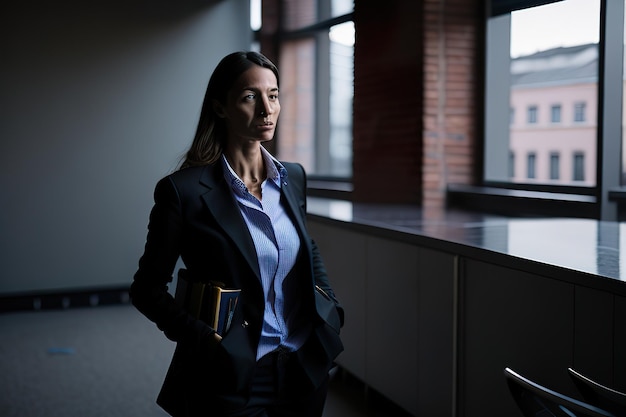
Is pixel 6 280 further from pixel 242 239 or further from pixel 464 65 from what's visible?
pixel 242 239

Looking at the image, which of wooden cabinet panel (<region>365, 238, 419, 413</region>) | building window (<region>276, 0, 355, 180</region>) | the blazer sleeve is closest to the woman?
the blazer sleeve

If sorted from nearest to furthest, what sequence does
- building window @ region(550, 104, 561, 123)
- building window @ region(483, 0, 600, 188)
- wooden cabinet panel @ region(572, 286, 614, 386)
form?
wooden cabinet panel @ region(572, 286, 614, 386), building window @ region(483, 0, 600, 188), building window @ region(550, 104, 561, 123)

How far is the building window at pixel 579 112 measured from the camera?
A: 455 cm

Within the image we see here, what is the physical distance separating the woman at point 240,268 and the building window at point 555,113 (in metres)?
3.22

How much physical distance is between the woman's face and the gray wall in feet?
16.6

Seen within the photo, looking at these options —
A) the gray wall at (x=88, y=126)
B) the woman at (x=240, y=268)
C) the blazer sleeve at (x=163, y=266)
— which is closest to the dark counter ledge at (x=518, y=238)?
the woman at (x=240, y=268)

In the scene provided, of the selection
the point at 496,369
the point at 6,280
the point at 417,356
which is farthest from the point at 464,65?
the point at 6,280

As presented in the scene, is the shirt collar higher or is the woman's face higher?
the woman's face

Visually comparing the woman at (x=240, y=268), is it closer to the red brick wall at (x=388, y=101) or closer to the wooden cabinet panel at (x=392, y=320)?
the wooden cabinet panel at (x=392, y=320)

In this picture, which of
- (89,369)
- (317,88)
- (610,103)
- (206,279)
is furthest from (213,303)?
(317,88)

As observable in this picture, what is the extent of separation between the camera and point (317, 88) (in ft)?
26.4

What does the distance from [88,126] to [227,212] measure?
534cm

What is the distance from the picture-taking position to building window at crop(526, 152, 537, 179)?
16.6 feet

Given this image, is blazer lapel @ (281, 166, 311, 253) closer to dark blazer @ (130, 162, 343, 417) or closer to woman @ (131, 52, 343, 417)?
woman @ (131, 52, 343, 417)
